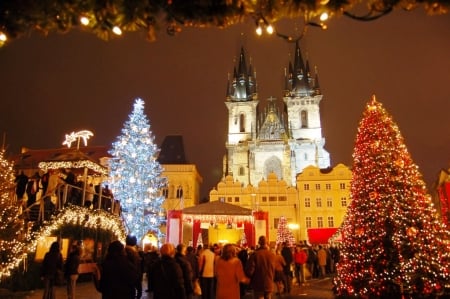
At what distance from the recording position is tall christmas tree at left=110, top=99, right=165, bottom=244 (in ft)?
81.7

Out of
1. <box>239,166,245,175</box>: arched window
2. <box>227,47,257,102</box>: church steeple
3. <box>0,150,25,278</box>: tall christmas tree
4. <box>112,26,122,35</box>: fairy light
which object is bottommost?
<box>0,150,25,278</box>: tall christmas tree

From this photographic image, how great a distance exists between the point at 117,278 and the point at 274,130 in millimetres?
60919

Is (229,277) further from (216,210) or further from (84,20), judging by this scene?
(216,210)

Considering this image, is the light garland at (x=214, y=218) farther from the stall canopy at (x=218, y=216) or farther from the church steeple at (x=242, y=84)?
the church steeple at (x=242, y=84)

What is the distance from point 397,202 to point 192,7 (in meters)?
8.47

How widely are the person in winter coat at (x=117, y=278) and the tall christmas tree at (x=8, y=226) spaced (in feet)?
20.5

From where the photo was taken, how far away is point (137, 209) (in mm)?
24984

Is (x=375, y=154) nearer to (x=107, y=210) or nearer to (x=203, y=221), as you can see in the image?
(x=107, y=210)

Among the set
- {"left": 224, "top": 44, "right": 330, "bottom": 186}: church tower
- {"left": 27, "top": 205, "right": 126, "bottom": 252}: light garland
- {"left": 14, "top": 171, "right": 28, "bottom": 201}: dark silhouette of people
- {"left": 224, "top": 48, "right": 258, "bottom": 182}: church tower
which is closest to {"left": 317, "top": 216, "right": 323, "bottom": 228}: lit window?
{"left": 224, "top": 44, "right": 330, "bottom": 186}: church tower

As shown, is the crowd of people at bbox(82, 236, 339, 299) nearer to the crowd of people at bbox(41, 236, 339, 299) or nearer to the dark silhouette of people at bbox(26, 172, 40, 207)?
the crowd of people at bbox(41, 236, 339, 299)

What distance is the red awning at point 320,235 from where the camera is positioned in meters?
44.5

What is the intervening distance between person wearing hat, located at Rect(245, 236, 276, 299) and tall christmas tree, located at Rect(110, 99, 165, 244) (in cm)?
1830

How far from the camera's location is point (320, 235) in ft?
149

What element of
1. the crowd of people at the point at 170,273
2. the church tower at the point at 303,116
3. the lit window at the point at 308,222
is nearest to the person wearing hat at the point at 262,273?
the crowd of people at the point at 170,273
